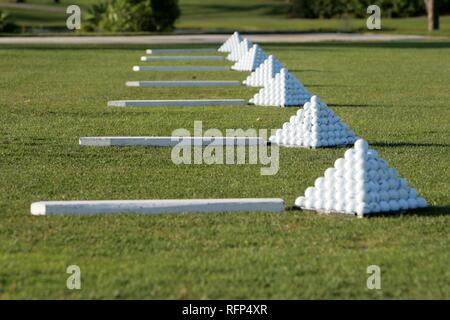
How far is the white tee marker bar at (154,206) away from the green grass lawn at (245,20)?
4439 centimetres

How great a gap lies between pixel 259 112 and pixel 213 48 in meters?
24.5

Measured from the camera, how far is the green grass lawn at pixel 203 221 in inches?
328

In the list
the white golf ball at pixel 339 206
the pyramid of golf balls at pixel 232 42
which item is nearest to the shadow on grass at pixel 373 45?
the pyramid of golf balls at pixel 232 42

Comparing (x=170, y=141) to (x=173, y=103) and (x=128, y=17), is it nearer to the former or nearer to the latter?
(x=173, y=103)

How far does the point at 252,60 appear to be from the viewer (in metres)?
32.5

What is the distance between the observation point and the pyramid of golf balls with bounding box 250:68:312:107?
21703 millimetres

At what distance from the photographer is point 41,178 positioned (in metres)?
13.0

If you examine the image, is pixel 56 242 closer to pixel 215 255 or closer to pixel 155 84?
pixel 215 255
